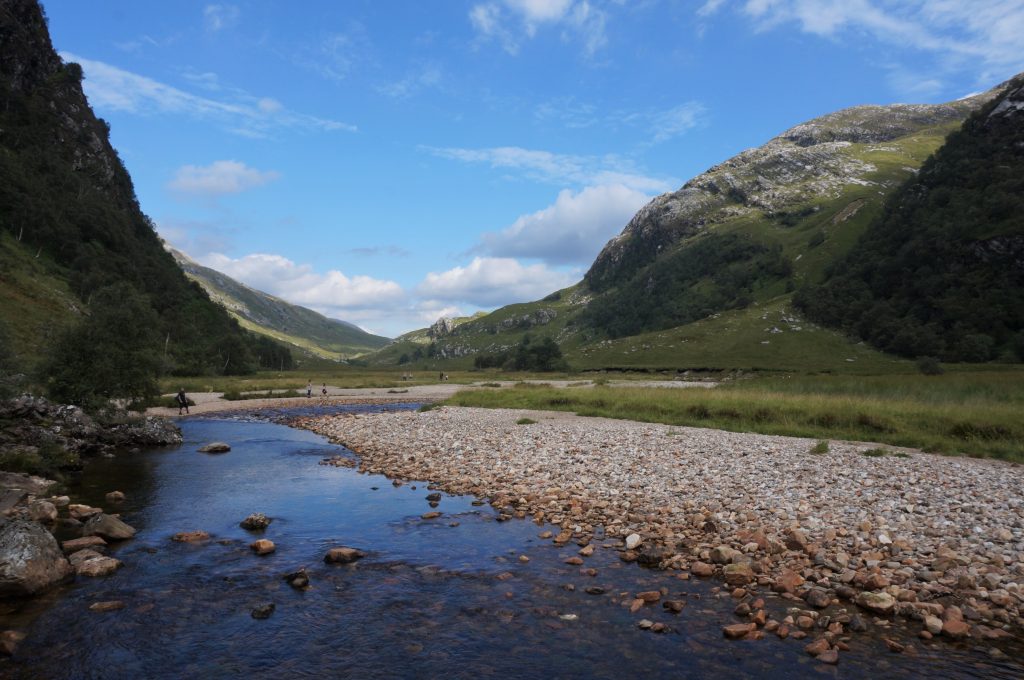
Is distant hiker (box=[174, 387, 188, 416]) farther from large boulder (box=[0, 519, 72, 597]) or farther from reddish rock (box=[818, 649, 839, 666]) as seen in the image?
reddish rock (box=[818, 649, 839, 666])

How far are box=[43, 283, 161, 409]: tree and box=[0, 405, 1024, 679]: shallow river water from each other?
22.1 meters

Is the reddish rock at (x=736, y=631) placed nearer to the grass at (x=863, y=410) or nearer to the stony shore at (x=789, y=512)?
the stony shore at (x=789, y=512)

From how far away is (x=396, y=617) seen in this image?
38.0 ft

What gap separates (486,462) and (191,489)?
13118mm

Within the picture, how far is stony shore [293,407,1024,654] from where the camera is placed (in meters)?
11.3

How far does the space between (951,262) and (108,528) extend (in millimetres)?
183992

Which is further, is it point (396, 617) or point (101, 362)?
point (101, 362)

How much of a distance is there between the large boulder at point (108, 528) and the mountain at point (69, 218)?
75.7m

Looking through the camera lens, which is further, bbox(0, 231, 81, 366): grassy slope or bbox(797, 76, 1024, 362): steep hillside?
bbox(797, 76, 1024, 362): steep hillside

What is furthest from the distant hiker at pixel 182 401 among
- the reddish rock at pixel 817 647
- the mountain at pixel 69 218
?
the reddish rock at pixel 817 647

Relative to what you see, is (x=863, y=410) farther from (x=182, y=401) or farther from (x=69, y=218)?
(x=69, y=218)

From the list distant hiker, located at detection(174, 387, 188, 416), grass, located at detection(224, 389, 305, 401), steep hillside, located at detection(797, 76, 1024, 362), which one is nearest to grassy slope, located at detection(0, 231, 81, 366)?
distant hiker, located at detection(174, 387, 188, 416)

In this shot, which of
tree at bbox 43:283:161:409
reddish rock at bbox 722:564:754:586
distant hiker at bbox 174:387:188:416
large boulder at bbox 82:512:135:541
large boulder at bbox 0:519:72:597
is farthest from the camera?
distant hiker at bbox 174:387:188:416

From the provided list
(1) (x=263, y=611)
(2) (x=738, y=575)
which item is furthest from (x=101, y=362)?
(2) (x=738, y=575)
